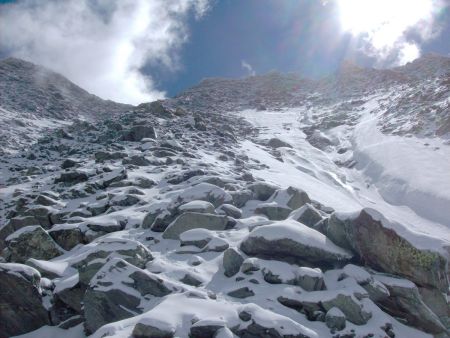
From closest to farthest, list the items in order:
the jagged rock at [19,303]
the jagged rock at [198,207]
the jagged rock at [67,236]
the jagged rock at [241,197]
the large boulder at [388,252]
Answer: the jagged rock at [19,303], the large boulder at [388,252], the jagged rock at [67,236], the jagged rock at [198,207], the jagged rock at [241,197]

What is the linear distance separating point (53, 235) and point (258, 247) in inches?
301

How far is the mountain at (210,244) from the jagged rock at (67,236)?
40mm

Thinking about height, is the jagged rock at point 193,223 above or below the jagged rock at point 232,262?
above

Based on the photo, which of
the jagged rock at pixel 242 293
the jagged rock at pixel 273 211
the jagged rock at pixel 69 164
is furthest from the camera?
the jagged rock at pixel 69 164

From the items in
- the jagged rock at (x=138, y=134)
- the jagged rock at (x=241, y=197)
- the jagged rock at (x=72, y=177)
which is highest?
the jagged rock at (x=138, y=134)

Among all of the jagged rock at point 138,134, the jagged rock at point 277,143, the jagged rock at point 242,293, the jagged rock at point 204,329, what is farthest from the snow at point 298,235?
the jagged rock at point 277,143

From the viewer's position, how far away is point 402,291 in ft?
35.4

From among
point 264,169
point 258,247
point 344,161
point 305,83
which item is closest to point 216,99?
point 305,83

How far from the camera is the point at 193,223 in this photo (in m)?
14.8

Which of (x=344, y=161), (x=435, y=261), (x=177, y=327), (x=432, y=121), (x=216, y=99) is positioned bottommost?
(x=177, y=327)

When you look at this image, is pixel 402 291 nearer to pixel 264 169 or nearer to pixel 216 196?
pixel 216 196

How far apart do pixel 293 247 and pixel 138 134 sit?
2361 cm

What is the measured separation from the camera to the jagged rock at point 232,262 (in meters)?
11.9

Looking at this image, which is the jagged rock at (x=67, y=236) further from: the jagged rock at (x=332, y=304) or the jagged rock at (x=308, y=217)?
the jagged rock at (x=332, y=304)
